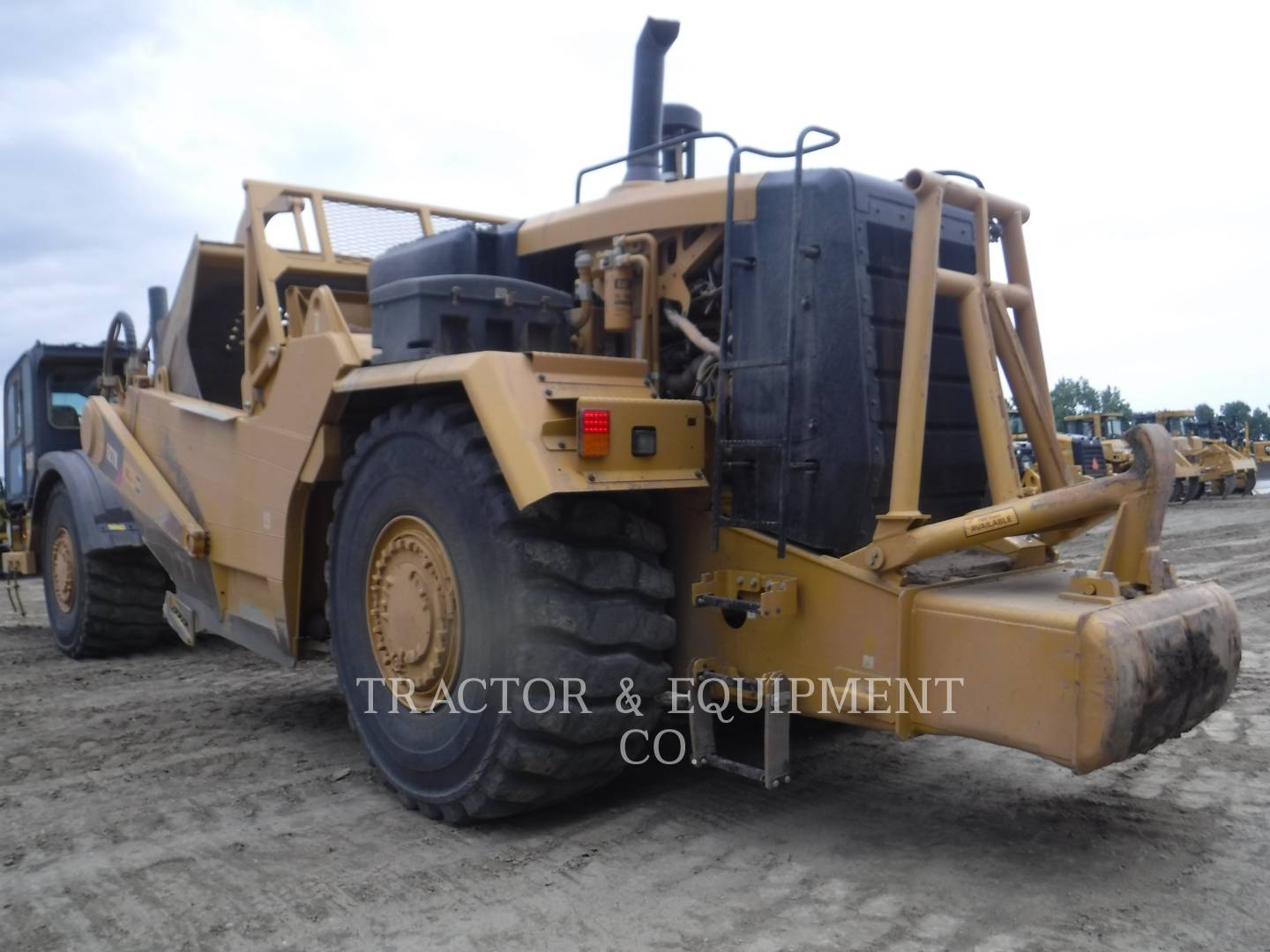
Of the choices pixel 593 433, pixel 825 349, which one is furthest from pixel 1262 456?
pixel 593 433

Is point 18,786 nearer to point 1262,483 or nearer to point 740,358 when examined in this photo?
point 740,358

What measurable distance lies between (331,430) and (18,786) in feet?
6.41

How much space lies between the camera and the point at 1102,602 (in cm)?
313

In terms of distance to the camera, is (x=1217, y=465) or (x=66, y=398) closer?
(x=66, y=398)

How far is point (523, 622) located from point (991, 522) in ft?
4.81

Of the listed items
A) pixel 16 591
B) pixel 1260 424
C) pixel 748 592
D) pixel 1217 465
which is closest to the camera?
pixel 748 592

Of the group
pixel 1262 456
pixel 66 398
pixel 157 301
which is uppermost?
pixel 157 301

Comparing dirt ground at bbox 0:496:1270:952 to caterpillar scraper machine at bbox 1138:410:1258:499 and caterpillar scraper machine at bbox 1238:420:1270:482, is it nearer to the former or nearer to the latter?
caterpillar scraper machine at bbox 1138:410:1258:499

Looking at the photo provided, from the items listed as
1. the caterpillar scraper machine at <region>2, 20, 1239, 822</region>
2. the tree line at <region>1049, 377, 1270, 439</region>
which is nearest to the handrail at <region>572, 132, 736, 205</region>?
the caterpillar scraper machine at <region>2, 20, 1239, 822</region>

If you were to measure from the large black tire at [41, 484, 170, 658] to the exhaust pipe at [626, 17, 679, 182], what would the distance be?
4676 millimetres

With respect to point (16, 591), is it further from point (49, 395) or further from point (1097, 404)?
point (1097, 404)

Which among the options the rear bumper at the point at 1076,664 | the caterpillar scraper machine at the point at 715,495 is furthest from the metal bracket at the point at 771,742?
the rear bumper at the point at 1076,664

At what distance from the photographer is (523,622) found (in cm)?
351

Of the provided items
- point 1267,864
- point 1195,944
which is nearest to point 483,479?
point 1195,944
